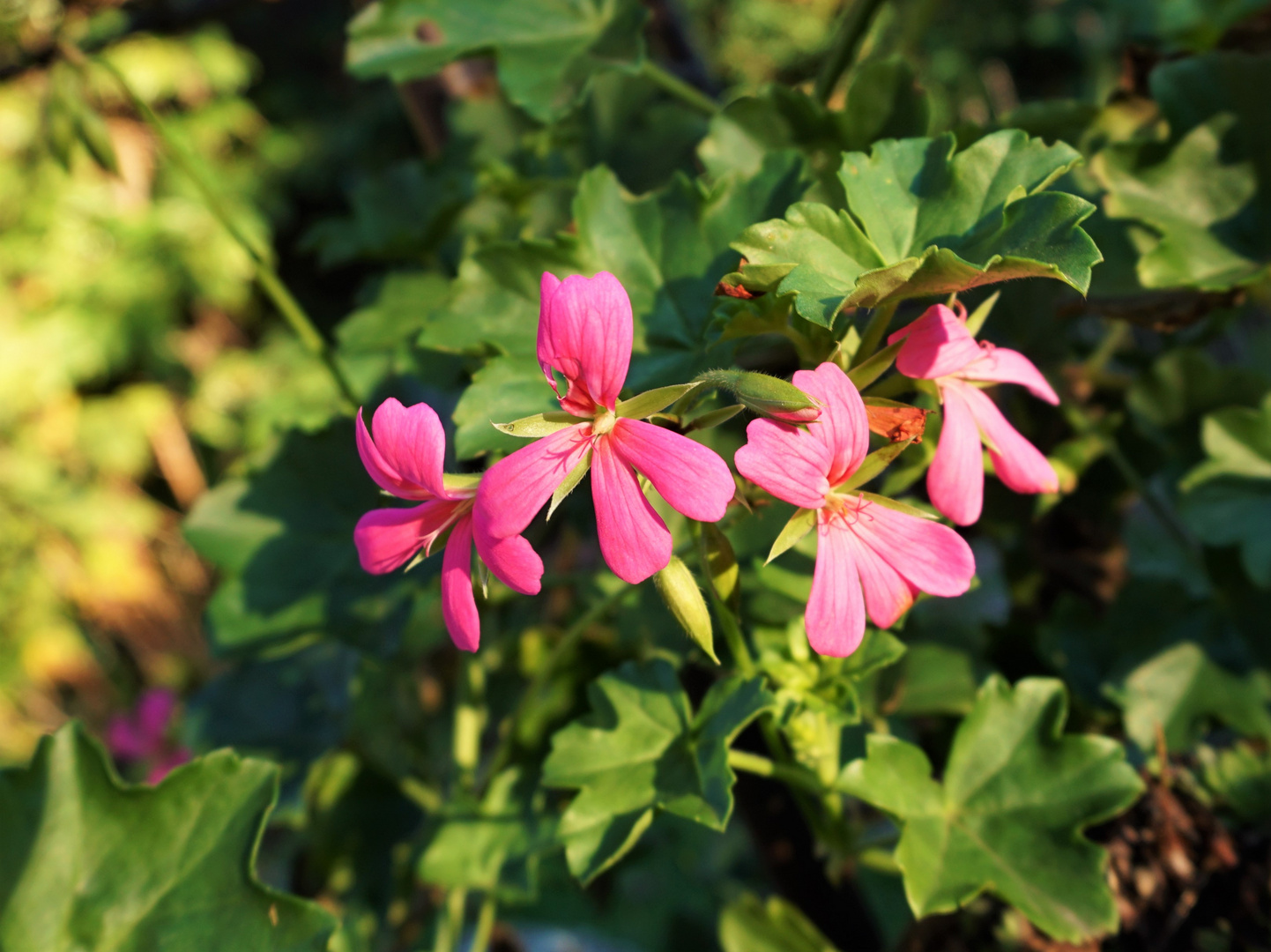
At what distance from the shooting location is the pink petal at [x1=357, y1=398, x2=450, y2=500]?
1.38 feet

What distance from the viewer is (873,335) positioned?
19.0 inches

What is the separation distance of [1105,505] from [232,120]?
4847mm

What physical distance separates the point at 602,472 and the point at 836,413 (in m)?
0.11

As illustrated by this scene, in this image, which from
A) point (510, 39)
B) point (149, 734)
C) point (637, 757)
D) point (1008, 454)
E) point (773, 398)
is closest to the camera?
point (773, 398)

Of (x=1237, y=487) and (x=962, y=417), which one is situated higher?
(x=962, y=417)

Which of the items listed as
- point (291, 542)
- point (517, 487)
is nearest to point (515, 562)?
point (517, 487)

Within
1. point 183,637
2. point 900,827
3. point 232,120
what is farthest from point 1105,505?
point 232,120

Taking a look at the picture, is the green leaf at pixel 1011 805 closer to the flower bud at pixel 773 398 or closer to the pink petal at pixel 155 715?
the flower bud at pixel 773 398

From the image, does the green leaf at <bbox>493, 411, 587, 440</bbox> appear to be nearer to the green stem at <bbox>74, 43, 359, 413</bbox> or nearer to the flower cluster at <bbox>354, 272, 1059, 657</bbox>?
the flower cluster at <bbox>354, 272, 1059, 657</bbox>

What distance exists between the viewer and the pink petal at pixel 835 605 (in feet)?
1.32

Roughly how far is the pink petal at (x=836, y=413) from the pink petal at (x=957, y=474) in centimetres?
5

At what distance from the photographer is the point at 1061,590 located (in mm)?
876

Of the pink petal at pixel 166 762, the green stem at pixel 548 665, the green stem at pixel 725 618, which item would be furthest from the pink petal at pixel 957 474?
the pink petal at pixel 166 762

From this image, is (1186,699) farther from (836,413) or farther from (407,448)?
(407,448)
